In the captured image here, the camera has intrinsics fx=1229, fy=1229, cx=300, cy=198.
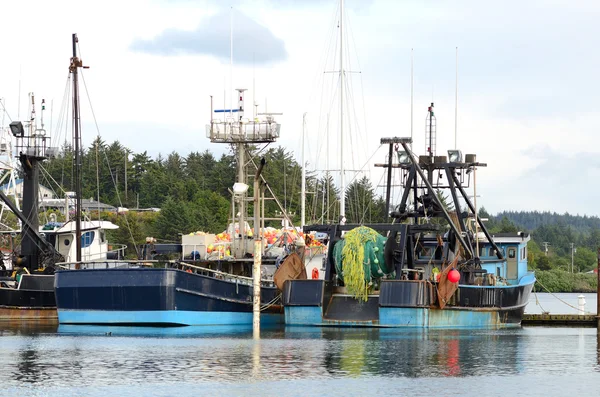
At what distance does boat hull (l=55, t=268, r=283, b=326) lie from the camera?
46.5 m

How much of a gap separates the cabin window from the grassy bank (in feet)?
234

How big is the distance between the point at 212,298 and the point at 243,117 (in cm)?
1065

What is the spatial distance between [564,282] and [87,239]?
76059 millimetres

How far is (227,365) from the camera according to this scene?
35719mm

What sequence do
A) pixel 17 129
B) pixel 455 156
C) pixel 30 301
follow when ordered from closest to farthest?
pixel 455 156, pixel 30 301, pixel 17 129

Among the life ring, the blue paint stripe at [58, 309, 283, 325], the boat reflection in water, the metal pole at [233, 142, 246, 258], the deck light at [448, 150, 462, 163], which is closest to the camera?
the boat reflection in water

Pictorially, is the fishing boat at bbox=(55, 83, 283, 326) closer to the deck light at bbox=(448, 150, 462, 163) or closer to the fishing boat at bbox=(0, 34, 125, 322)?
the fishing boat at bbox=(0, 34, 125, 322)

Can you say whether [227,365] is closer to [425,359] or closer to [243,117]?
[425,359]

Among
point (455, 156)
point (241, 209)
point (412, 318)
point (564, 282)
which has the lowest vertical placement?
point (564, 282)

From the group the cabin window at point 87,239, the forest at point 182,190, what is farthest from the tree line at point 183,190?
the cabin window at point 87,239

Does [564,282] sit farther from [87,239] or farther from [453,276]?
[453,276]

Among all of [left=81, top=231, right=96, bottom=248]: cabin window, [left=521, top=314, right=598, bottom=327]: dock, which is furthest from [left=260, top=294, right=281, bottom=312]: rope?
[left=81, top=231, right=96, bottom=248]: cabin window

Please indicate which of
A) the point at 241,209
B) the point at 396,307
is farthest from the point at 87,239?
the point at 396,307

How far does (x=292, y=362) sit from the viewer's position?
120 feet
